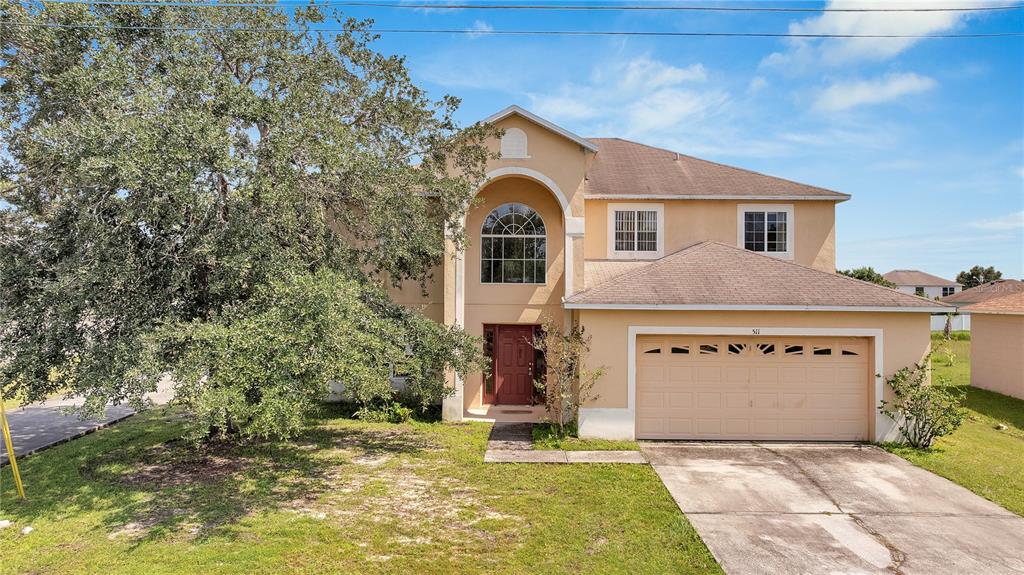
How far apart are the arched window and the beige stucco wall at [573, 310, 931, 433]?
3088mm

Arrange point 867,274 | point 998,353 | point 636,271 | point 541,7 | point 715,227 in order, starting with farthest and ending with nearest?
1. point 867,274
2. point 998,353
3. point 715,227
4. point 636,271
5. point 541,7

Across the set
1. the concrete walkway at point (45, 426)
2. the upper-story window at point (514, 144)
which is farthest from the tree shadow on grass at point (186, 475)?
the upper-story window at point (514, 144)

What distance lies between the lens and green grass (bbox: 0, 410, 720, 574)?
20.0ft

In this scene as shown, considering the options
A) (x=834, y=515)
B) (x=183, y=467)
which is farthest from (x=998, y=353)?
(x=183, y=467)

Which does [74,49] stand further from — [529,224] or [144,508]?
[529,224]

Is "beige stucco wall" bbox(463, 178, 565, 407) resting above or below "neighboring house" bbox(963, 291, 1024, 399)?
above

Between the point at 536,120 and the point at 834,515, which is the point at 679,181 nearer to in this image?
the point at 536,120

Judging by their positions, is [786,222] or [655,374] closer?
[655,374]

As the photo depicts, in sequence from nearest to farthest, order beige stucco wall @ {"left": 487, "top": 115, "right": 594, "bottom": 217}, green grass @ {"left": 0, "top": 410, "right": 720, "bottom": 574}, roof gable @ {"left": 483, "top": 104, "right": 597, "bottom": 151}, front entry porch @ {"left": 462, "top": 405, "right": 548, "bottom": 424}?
green grass @ {"left": 0, "top": 410, "right": 720, "bottom": 574} → roof gable @ {"left": 483, "top": 104, "right": 597, "bottom": 151} → beige stucco wall @ {"left": 487, "top": 115, "right": 594, "bottom": 217} → front entry porch @ {"left": 462, "top": 405, "right": 548, "bottom": 424}

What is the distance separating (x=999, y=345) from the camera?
1631cm

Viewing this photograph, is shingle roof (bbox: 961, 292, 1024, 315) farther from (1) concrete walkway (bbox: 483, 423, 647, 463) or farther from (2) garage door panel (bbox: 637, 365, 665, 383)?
(1) concrete walkway (bbox: 483, 423, 647, 463)

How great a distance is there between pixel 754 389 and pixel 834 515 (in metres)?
4.04

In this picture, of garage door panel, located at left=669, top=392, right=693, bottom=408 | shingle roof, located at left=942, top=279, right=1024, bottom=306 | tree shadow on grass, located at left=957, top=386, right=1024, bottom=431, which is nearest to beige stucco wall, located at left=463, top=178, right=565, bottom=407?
garage door panel, located at left=669, top=392, right=693, bottom=408

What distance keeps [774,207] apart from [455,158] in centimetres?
970
